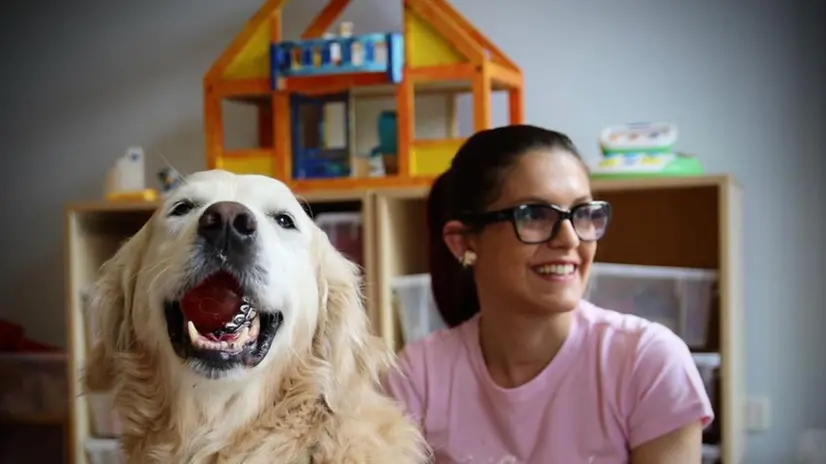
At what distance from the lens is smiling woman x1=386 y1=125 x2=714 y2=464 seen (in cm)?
130

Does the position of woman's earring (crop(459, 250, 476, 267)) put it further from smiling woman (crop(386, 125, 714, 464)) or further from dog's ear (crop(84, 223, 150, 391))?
dog's ear (crop(84, 223, 150, 391))

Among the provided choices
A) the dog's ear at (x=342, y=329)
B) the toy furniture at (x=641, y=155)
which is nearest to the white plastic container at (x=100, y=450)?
the dog's ear at (x=342, y=329)

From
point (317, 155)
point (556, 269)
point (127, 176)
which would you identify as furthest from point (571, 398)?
point (127, 176)

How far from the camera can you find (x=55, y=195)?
268cm

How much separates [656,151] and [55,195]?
1881 millimetres

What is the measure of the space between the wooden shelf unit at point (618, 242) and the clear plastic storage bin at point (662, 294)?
56 mm

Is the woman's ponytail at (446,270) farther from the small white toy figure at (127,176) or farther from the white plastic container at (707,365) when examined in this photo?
the small white toy figure at (127,176)

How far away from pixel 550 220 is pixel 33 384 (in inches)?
72.8

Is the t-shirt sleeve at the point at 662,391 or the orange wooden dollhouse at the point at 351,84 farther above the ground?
the orange wooden dollhouse at the point at 351,84

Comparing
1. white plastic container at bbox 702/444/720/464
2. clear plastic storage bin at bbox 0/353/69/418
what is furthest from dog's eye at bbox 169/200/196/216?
clear plastic storage bin at bbox 0/353/69/418

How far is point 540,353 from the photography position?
56.1 inches

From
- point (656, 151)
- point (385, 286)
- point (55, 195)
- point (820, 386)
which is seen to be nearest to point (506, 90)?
point (656, 151)

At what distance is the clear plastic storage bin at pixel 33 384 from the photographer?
8.05 feet

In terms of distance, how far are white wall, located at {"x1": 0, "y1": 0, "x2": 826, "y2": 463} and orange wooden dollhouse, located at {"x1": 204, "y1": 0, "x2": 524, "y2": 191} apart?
0.22 meters
